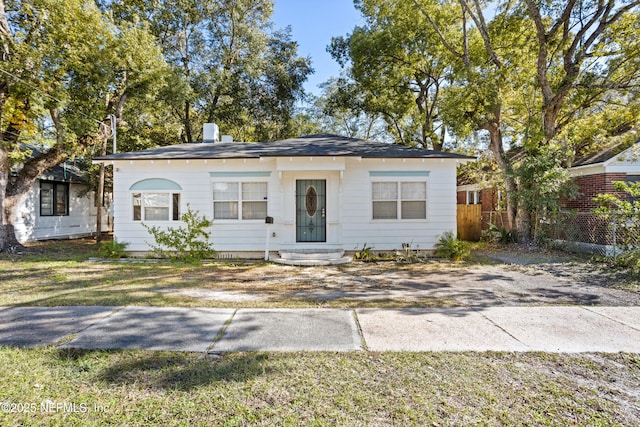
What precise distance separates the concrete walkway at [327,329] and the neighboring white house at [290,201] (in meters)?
5.36

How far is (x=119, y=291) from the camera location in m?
6.09

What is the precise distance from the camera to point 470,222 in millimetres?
15383

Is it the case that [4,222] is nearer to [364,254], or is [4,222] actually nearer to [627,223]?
[364,254]

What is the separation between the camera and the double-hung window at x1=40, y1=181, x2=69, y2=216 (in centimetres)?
1540

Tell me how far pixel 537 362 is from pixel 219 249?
29.4ft

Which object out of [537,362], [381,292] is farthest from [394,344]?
[381,292]

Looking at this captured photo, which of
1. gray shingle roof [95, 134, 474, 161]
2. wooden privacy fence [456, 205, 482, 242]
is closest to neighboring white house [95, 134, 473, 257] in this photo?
gray shingle roof [95, 134, 474, 161]

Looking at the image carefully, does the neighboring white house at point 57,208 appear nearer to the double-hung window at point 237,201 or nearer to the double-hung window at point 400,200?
the double-hung window at point 237,201

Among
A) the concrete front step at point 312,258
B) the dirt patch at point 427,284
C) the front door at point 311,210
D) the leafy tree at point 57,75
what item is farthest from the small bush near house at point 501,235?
the leafy tree at point 57,75

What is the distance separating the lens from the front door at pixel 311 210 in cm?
1040

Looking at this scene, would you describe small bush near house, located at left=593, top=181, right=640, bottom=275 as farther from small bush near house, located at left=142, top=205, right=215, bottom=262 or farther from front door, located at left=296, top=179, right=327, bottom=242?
small bush near house, located at left=142, top=205, right=215, bottom=262

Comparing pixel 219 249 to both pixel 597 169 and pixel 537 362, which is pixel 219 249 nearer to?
pixel 537 362

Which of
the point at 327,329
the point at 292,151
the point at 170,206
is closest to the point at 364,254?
the point at 292,151

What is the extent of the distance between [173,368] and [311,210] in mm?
7510
